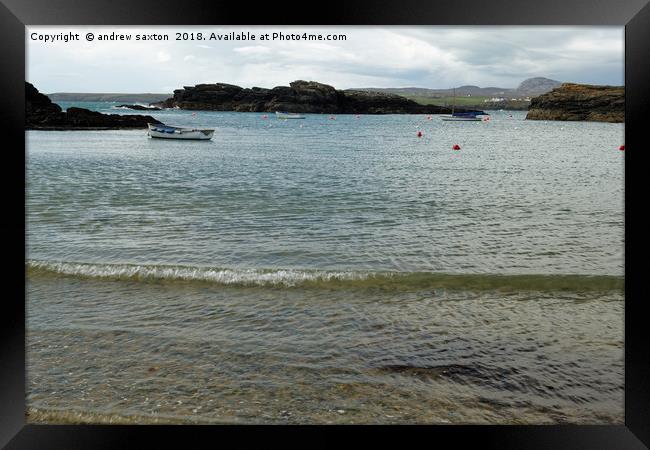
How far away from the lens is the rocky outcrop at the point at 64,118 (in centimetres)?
3290

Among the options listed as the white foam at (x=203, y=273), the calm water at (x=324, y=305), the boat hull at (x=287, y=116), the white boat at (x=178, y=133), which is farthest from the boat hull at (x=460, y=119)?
the white foam at (x=203, y=273)

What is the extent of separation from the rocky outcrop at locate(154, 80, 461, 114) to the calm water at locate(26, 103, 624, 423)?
33.5 meters

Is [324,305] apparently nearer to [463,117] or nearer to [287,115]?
[287,115]

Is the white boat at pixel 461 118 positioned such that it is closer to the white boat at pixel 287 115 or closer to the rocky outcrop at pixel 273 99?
the rocky outcrop at pixel 273 99

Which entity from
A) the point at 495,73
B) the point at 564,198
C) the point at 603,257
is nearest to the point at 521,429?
the point at 603,257

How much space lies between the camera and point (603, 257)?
27.6ft

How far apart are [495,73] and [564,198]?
55.4 meters

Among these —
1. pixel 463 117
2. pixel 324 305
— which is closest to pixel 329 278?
pixel 324 305

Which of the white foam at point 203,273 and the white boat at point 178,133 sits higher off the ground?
the white boat at point 178,133

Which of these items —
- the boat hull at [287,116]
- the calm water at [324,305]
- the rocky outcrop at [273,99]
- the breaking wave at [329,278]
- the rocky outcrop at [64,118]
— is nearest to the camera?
the calm water at [324,305]

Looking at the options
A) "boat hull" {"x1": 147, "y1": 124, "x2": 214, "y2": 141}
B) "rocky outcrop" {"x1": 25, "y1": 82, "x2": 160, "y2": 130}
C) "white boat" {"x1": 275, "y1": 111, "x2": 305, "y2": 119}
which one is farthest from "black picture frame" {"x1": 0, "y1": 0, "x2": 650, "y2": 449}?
"white boat" {"x1": 275, "y1": 111, "x2": 305, "y2": 119}

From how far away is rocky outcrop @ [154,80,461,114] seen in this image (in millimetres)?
48625

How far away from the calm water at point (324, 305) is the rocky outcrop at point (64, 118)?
19221 mm

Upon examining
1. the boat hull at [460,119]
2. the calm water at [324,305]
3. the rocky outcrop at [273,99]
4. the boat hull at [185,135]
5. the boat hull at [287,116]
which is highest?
the rocky outcrop at [273,99]
